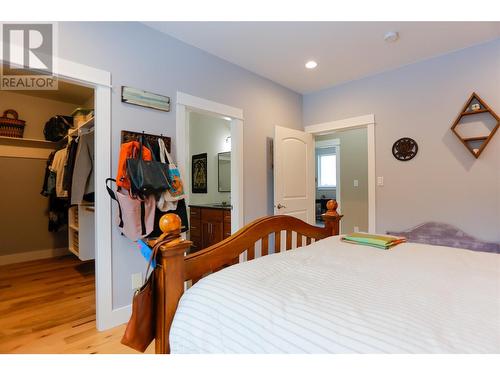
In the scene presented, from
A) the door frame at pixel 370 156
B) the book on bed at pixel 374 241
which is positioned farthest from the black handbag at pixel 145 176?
the door frame at pixel 370 156

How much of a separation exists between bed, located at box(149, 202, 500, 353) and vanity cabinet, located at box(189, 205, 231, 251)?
86.7 inches

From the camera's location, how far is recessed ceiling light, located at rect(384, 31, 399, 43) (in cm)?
231

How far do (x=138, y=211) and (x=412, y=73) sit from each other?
3.14m

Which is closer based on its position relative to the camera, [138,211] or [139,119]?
[138,211]

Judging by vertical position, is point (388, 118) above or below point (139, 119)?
above

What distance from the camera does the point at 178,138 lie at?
7.96ft

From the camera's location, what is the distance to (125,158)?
1936 mm

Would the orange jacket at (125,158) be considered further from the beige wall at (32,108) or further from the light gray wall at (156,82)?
the beige wall at (32,108)

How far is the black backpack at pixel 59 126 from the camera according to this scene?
12.4 feet

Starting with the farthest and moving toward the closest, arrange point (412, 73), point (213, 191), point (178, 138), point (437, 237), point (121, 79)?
point (213, 191) → point (412, 73) → point (437, 237) → point (178, 138) → point (121, 79)

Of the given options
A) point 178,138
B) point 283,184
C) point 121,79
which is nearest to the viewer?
point 121,79

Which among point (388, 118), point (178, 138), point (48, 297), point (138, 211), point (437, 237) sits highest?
point (388, 118)
